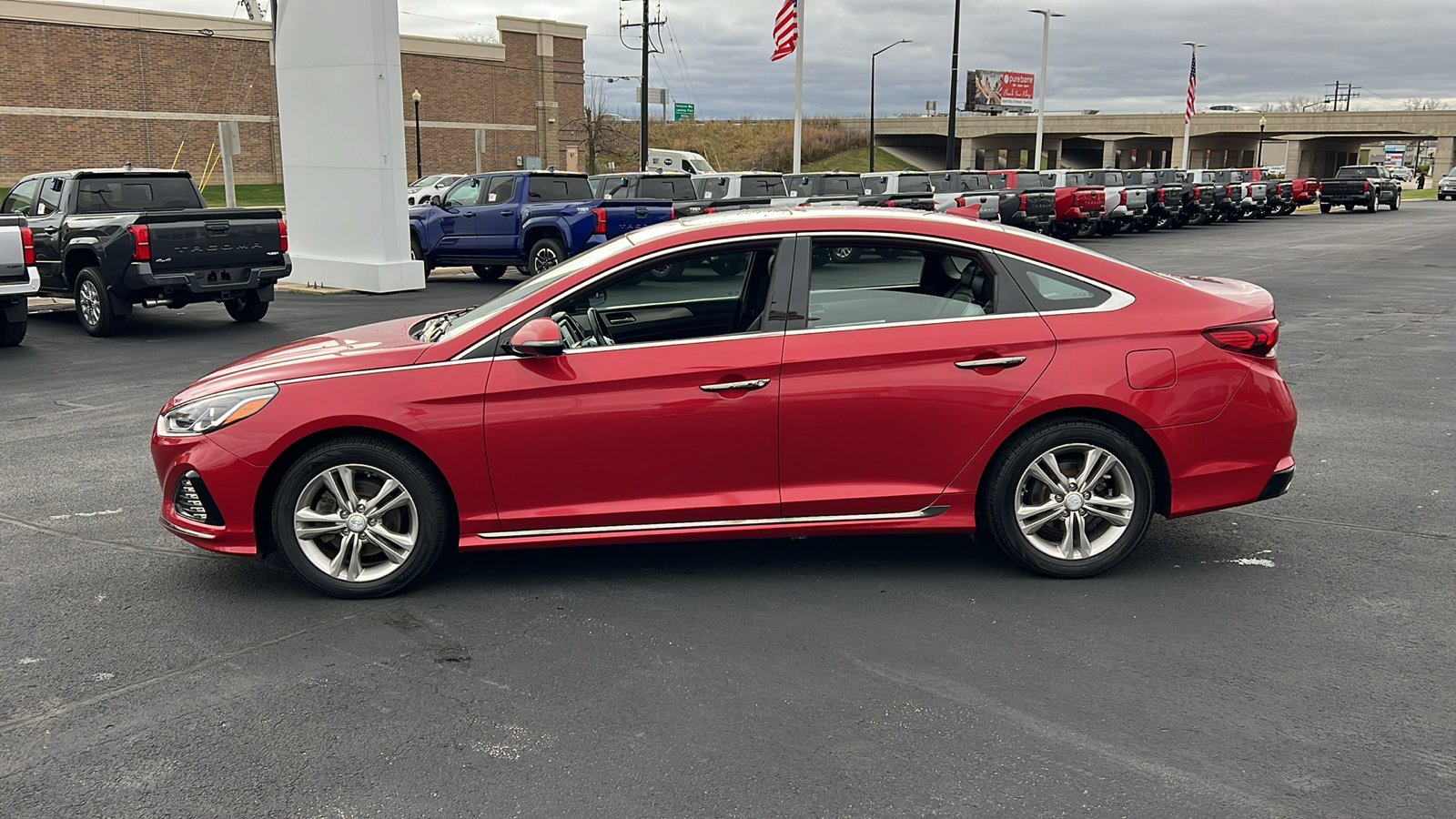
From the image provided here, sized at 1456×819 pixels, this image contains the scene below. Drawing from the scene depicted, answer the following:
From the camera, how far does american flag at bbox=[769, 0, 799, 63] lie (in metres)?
32.6

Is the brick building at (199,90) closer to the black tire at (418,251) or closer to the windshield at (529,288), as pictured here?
the black tire at (418,251)

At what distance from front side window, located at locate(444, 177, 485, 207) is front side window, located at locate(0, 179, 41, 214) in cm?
735

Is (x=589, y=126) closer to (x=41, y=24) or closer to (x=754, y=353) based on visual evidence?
(x=41, y=24)

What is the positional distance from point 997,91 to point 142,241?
116m

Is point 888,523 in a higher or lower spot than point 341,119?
lower

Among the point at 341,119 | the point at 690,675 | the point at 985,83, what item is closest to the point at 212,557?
the point at 690,675

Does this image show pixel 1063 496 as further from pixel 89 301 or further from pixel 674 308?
pixel 89 301

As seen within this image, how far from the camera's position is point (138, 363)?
11.6 m

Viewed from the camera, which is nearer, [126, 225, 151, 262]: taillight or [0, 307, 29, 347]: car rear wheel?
[0, 307, 29, 347]: car rear wheel

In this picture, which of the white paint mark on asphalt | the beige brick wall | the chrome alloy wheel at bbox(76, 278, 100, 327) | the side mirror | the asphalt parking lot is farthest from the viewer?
the beige brick wall

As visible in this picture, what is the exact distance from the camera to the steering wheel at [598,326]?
519 centimetres

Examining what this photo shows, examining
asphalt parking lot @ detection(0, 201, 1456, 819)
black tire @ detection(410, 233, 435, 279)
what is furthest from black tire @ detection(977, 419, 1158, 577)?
black tire @ detection(410, 233, 435, 279)

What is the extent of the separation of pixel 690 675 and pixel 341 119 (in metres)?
16.3

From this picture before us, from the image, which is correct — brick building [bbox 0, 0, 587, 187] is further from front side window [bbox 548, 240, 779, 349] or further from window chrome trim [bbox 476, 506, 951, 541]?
window chrome trim [bbox 476, 506, 951, 541]
